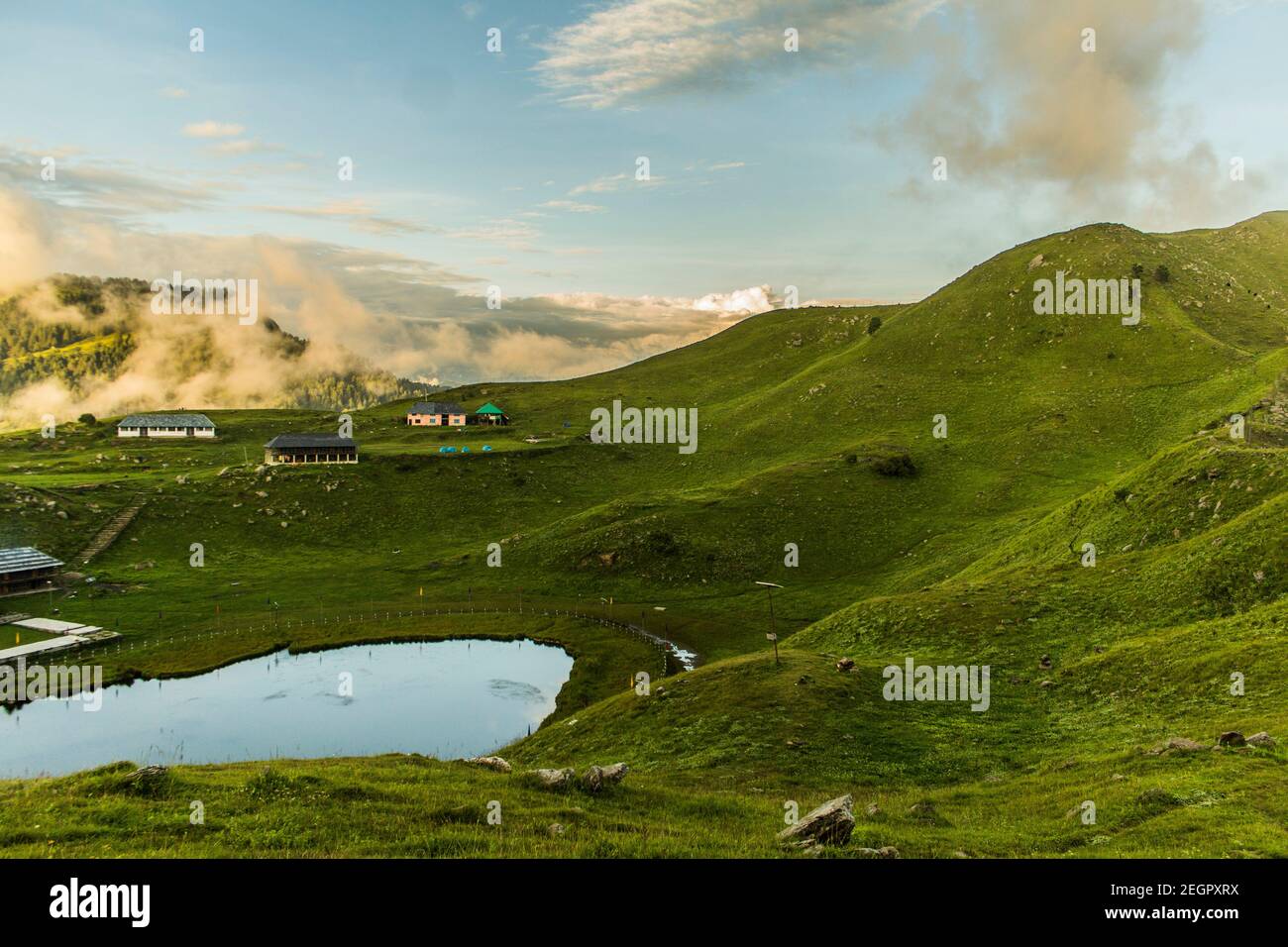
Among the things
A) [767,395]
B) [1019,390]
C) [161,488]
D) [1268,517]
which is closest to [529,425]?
[767,395]

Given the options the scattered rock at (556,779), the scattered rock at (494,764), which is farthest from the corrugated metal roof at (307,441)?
the scattered rock at (556,779)

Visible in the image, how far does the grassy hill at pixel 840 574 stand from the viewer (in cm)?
2023

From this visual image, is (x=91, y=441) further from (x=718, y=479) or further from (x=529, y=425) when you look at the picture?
(x=718, y=479)

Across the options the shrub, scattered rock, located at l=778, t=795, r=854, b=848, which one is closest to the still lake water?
scattered rock, located at l=778, t=795, r=854, b=848

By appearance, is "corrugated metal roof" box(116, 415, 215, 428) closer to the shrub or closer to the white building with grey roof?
the white building with grey roof

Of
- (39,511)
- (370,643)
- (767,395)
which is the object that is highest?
(767,395)

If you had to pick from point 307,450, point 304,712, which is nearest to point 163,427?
point 307,450

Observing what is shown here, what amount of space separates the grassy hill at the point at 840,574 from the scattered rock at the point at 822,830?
81.2 inches

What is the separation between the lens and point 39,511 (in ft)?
354

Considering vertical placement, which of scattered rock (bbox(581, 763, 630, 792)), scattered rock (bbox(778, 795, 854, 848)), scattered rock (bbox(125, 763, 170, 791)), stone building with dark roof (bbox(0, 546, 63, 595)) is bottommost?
scattered rock (bbox(581, 763, 630, 792))

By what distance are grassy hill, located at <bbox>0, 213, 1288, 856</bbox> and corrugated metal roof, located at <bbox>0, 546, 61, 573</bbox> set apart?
593cm

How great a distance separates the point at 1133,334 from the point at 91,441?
245103 millimetres

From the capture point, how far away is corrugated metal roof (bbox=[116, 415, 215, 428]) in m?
188

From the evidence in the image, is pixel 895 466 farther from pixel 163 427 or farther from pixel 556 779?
pixel 163 427
